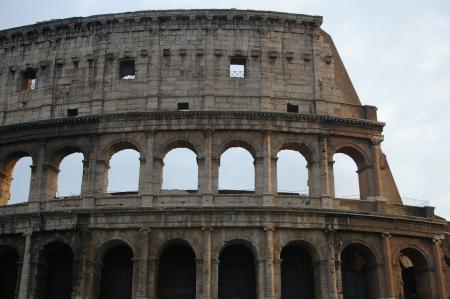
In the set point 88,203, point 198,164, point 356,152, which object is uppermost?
point 356,152

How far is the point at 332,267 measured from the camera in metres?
23.5

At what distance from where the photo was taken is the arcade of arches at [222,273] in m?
23.2

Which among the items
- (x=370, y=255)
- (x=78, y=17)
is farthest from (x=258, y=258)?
(x=78, y=17)

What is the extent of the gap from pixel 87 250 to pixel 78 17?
1124 cm

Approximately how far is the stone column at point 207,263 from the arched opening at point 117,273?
324 cm

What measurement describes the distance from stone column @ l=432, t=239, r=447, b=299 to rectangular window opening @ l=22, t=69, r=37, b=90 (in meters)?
19.7

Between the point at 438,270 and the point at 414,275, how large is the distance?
1.70 m

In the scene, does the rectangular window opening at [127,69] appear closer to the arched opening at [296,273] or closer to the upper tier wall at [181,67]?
the upper tier wall at [181,67]

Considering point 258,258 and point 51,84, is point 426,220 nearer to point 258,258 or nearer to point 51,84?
point 258,258

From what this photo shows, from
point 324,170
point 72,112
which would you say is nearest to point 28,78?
point 72,112

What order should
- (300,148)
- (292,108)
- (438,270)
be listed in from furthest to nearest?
(292,108)
(300,148)
(438,270)

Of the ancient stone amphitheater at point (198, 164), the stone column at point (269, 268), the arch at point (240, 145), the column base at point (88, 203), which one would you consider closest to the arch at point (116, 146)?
the ancient stone amphitheater at point (198, 164)

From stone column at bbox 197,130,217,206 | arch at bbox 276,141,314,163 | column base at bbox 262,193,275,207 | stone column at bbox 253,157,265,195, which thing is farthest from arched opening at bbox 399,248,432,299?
stone column at bbox 197,130,217,206

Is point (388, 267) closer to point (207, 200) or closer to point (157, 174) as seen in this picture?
point (207, 200)
